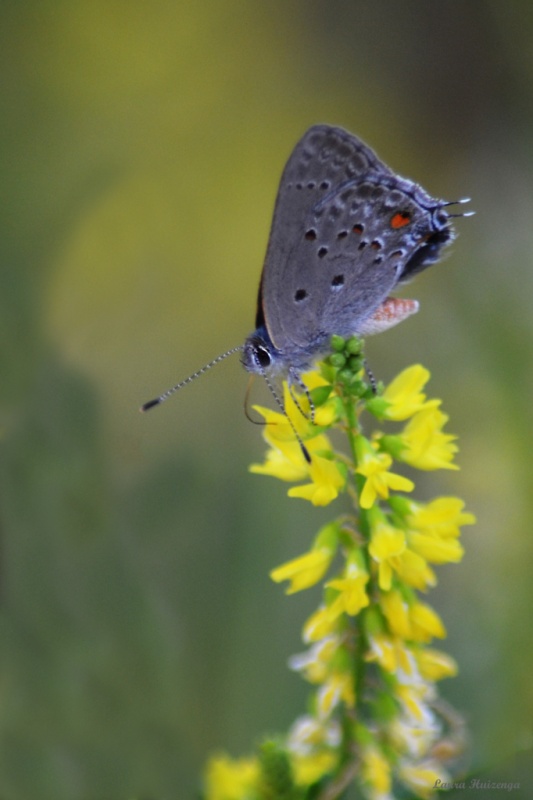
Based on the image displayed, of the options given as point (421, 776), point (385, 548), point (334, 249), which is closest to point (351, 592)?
point (385, 548)

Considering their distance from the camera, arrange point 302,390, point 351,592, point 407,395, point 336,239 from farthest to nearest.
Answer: point 336,239 → point 302,390 → point 407,395 → point 351,592

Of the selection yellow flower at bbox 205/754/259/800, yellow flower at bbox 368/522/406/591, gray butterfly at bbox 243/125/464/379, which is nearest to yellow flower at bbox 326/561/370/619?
yellow flower at bbox 368/522/406/591

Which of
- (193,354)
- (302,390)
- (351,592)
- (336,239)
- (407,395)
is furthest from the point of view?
(193,354)

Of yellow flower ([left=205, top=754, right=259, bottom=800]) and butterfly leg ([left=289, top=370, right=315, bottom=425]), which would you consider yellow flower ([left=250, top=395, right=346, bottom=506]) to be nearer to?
butterfly leg ([left=289, top=370, right=315, bottom=425])

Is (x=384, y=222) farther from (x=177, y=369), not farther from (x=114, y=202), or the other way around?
(x=114, y=202)

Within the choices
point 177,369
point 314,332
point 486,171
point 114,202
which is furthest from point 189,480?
point 486,171

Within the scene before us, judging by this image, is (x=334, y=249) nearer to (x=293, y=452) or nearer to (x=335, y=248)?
(x=335, y=248)

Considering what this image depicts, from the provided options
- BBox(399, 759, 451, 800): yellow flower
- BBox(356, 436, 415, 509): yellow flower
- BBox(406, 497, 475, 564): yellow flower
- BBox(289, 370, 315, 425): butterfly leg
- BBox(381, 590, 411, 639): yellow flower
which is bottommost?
BBox(399, 759, 451, 800): yellow flower
